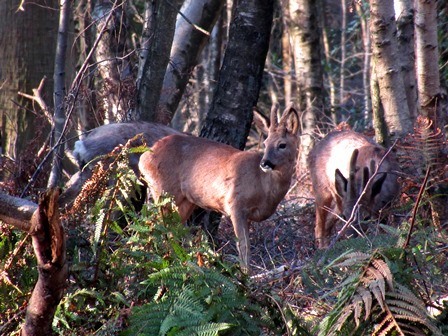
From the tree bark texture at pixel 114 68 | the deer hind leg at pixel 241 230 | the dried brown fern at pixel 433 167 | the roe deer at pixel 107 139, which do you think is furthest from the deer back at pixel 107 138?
the dried brown fern at pixel 433 167

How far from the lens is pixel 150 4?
1086cm

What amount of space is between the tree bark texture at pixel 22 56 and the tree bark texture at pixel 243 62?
107 inches

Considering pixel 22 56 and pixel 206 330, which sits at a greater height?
pixel 22 56

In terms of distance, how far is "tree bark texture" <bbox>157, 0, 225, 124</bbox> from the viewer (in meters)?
11.3

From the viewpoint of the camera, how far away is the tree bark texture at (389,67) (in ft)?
27.2

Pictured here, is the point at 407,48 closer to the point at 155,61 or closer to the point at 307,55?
the point at 155,61

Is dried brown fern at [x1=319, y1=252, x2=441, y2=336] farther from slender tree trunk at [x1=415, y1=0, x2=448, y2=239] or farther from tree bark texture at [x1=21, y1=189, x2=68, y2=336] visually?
slender tree trunk at [x1=415, y1=0, x2=448, y2=239]

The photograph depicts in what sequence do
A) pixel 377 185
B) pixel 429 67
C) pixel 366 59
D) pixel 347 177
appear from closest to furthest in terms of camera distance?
pixel 429 67 < pixel 377 185 < pixel 347 177 < pixel 366 59

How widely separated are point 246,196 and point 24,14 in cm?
457

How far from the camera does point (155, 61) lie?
10359mm

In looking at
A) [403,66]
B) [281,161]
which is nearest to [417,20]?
[403,66]

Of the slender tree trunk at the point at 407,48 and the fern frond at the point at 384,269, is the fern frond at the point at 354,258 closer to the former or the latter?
the fern frond at the point at 384,269

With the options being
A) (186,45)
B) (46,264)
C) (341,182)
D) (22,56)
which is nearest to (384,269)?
(46,264)

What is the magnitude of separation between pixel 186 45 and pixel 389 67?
399 cm
